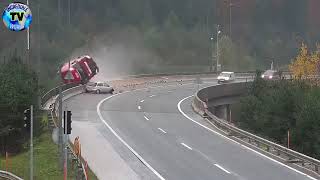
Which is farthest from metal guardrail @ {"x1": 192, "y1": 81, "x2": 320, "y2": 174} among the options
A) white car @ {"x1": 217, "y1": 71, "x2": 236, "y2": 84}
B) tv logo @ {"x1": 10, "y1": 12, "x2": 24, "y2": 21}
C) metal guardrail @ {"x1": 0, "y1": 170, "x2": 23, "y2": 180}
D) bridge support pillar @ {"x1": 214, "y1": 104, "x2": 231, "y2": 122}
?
white car @ {"x1": 217, "y1": 71, "x2": 236, "y2": 84}

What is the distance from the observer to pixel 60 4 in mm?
141500

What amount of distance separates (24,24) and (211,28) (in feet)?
403

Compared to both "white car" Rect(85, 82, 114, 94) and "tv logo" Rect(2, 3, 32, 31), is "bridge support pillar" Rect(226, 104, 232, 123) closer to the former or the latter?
"white car" Rect(85, 82, 114, 94)

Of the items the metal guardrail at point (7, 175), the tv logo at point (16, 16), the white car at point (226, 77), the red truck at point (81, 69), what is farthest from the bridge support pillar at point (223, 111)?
the metal guardrail at point (7, 175)

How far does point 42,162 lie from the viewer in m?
30.2

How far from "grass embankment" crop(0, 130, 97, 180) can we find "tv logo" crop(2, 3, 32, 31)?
6.67 m

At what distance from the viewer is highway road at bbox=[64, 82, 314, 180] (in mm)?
27062

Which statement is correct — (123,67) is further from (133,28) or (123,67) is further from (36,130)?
(36,130)

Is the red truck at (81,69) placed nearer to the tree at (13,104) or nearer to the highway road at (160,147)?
the highway road at (160,147)

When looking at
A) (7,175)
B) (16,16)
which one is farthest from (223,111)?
(7,175)

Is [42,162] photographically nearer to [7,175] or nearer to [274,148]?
[7,175]

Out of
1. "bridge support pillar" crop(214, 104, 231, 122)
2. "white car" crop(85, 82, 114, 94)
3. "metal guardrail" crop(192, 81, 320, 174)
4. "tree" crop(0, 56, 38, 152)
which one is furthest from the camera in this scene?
"bridge support pillar" crop(214, 104, 231, 122)

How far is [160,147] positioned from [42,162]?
6.61 m

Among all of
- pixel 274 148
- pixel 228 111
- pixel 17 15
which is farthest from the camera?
pixel 228 111
